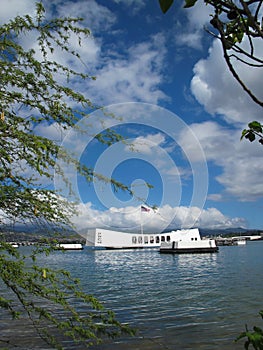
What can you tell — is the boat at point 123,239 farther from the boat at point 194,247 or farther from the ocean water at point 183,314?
the ocean water at point 183,314

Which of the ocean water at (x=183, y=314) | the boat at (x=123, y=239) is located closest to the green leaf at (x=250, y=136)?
the ocean water at (x=183, y=314)

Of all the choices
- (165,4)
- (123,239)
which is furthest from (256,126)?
(123,239)

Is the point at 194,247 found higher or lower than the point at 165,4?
lower

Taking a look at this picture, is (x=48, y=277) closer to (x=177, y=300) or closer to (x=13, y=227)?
(x=13, y=227)

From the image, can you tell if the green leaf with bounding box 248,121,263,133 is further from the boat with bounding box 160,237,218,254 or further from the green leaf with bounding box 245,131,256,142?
the boat with bounding box 160,237,218,254

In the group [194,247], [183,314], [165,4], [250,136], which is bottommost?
[183,314]

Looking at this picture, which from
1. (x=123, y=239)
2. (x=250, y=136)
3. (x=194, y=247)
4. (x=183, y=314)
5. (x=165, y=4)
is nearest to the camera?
(x=165, y=4)

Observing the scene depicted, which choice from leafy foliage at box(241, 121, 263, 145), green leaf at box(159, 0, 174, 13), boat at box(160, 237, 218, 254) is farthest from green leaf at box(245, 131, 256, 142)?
boat at box(160, 237, 218, 254)

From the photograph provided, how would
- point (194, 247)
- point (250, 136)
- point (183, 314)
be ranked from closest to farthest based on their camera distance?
1. point (250, 136)
2. point (183, 314)
3. point (194, 247)

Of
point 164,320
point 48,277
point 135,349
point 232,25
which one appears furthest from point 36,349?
point 232,25

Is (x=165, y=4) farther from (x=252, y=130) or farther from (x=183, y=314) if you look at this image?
(x=183, y=314)

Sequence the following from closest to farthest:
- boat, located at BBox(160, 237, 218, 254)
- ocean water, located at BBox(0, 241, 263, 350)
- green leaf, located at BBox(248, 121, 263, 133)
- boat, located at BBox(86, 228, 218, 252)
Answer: green leaf, located at BBox(248, 121, 263, 133) → ocean water, located at BBox(0, 241, 263, 350) → boat, located at BBox(160, 237, 218, 254) → boat, located at BBox(86, 228, 218, 252)

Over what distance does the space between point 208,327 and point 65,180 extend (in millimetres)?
9851

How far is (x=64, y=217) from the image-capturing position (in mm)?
3643
